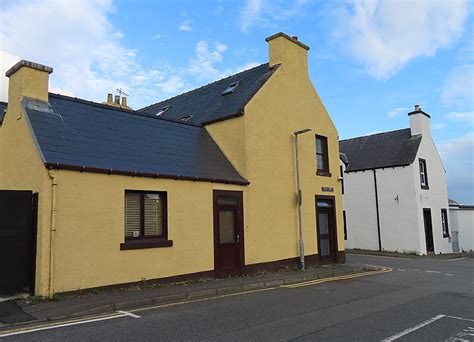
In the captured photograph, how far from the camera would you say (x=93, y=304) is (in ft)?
27.4

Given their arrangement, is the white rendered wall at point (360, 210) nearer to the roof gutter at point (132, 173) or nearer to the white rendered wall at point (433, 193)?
the white rendered wall at point (433, 193)

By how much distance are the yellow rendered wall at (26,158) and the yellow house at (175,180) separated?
3 cm

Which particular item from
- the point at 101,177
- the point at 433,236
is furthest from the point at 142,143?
the point at 433,236

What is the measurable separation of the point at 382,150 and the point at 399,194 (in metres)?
3.84

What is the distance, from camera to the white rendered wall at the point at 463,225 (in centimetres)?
3011

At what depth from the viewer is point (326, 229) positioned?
17.7 m

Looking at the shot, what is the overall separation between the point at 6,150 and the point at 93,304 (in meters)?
5.96

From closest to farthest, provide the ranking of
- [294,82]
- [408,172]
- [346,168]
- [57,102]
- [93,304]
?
[93,304], [57,102], [294,82], [408,172], [346,168]

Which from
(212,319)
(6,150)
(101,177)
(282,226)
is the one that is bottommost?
(212,319)

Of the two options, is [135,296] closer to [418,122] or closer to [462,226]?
[418,122]

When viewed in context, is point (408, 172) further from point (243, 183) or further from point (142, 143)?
point (142, 143)

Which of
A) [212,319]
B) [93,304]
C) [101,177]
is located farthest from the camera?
[101,177]

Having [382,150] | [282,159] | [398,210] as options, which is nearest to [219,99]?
[282,159]

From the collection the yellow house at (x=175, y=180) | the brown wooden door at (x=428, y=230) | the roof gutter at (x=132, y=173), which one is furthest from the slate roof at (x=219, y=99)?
the brown wooden door at (x=428, y=230)
